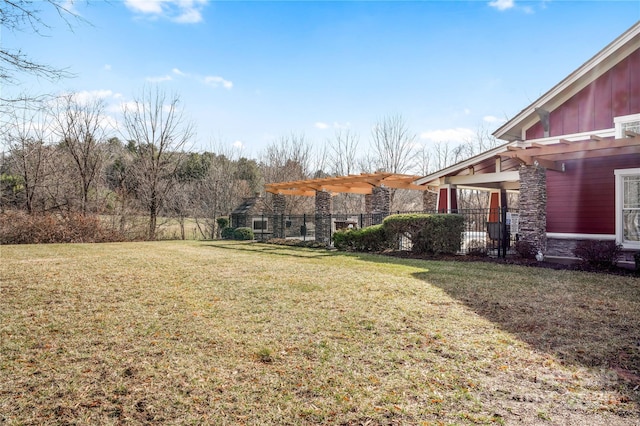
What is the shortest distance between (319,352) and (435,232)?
341 inches

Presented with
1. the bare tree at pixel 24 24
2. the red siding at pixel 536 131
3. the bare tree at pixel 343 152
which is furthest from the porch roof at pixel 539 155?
the bare tree at pixel 343 152

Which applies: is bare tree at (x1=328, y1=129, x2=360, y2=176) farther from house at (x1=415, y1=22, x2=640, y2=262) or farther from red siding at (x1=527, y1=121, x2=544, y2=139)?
house at (x1=415, y1=22, x2=640, y2=262)

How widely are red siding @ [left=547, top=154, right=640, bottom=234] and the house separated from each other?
21 mm

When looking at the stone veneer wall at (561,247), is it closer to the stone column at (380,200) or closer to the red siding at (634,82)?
the red siding at (634,82)

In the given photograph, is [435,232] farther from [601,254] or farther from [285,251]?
[285,251]

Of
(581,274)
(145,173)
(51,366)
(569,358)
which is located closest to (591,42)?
(581,274)

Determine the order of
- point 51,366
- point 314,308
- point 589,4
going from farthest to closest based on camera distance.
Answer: point 589,4, point 314,308, point 51,366

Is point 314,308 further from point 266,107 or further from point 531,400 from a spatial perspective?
point 266,107

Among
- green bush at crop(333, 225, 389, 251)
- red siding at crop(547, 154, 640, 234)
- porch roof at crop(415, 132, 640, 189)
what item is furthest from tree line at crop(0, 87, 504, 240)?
red siding at crop(547, 154, 640, 234)

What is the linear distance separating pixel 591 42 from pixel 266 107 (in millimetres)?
14388

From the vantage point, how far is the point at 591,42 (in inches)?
592

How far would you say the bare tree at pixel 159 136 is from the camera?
72.2ft

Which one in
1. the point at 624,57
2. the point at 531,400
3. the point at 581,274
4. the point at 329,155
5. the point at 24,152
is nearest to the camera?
the point at 531,400

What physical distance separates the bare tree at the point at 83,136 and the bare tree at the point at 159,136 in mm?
1686
